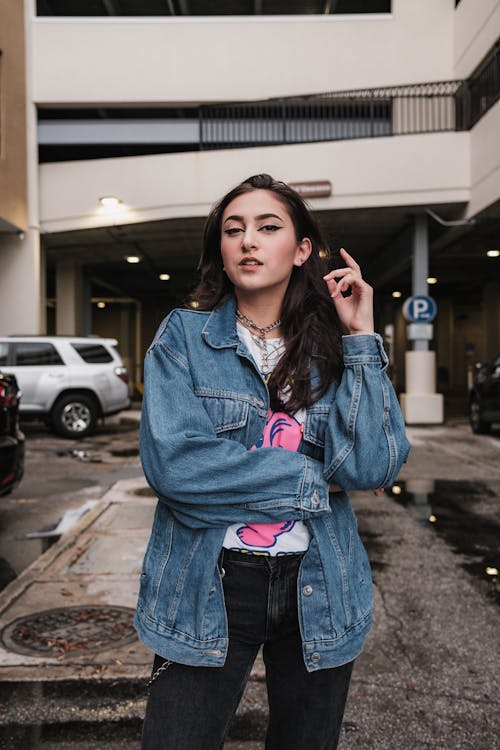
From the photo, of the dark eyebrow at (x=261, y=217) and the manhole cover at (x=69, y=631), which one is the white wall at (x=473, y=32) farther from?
the dark eyebrow at (x=261, y=217)

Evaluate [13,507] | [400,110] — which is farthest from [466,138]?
[13,507]

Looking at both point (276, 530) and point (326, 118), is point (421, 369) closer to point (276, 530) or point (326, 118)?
point (326, 118)

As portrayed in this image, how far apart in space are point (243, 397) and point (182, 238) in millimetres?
17801

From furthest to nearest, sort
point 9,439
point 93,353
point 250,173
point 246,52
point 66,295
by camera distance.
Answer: point 66,295, point 246,52, point 250,173, point 93,353, point 9,439

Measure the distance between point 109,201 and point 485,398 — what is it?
368 inches

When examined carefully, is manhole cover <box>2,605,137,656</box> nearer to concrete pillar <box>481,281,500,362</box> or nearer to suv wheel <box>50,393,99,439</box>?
suv wheel <box>50,393,99,439</box>

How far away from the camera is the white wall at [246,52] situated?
1638 cm

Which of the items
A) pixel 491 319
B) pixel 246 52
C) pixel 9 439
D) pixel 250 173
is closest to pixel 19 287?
pixel 250 173

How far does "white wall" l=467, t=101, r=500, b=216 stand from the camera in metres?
13.7

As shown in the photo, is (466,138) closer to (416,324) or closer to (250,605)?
(416,324)

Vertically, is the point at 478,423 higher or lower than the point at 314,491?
lower

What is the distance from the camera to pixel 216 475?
62.8 inches

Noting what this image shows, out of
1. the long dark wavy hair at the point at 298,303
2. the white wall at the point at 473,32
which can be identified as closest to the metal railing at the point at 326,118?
the white wall at the point at 473,32

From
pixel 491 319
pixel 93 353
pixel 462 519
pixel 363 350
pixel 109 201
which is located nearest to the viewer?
pixel 363 350
